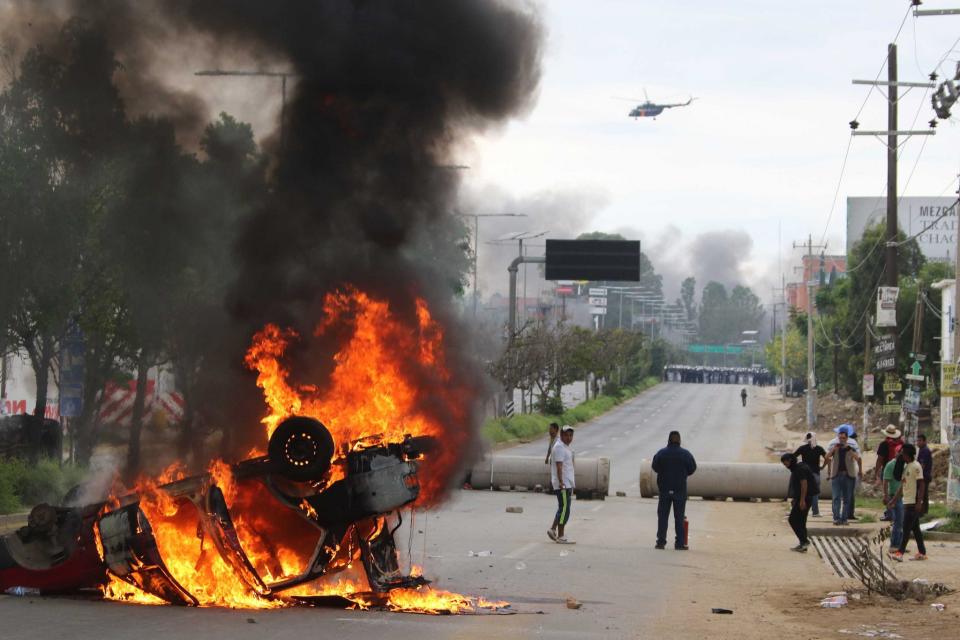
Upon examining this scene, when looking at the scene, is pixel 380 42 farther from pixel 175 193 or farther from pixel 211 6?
pixel 175 193

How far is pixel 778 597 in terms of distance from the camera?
13180 mm

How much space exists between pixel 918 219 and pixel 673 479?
8220 centimetres

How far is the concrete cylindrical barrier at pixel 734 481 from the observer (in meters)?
27.8

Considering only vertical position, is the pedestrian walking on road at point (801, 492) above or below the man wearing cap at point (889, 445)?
below

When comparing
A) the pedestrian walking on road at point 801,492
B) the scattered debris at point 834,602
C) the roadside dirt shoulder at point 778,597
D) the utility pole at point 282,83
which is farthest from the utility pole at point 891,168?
the utility pole at point 282,83

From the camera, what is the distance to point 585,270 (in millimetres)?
37812

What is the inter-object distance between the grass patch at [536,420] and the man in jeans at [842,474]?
9.94m

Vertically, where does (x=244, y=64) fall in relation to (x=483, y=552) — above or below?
above

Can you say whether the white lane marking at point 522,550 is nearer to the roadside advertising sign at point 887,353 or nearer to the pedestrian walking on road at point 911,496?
the pedestrian walking on road at point 911,496

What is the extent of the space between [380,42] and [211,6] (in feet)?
7.32

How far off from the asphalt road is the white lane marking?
0.01 meters

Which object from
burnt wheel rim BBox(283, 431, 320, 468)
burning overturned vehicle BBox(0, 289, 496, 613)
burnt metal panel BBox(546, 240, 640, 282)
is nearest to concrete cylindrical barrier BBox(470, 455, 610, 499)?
burnt metal panel BBox(546, 240, 640, 282)

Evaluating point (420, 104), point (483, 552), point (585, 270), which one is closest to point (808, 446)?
point (483, 552)

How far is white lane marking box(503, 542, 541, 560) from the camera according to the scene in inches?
631
